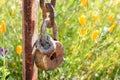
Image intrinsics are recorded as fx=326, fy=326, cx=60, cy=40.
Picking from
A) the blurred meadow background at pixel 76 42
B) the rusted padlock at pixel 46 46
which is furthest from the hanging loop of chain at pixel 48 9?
the blurred meadow background at pixel 76 42

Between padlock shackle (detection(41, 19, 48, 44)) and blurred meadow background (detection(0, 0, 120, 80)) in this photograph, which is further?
blurred meadow background (detection(0, 0, 120, 80))

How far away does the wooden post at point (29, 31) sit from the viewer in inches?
29.5

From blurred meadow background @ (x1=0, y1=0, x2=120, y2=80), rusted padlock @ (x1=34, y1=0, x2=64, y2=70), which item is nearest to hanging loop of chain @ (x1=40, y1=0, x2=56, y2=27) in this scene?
rusted padlock @ (x1=34, y1=0, x2=64, y2=70)

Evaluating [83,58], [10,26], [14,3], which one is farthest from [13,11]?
[83,58]

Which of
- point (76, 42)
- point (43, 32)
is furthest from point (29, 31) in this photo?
point (76, 42)

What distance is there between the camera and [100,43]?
70.0 inches

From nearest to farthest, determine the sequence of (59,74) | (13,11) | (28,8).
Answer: (28,8) → (59,74) → (13,11)

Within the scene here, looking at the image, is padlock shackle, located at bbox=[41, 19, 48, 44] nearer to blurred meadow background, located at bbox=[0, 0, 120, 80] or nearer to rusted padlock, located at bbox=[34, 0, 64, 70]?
rusted padlock, located at bbox=[34, 0, 64, 70]

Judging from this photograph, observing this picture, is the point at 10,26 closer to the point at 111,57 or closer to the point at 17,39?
the point at 17,39

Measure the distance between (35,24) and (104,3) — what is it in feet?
4.38

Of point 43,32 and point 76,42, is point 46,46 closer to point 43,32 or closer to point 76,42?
point 43,32

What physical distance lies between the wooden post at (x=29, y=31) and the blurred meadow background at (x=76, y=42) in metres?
0.68

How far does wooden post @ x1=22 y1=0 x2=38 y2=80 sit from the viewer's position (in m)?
0.75

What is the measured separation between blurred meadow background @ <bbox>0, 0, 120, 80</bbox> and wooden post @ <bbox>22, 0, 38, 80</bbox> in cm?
68
